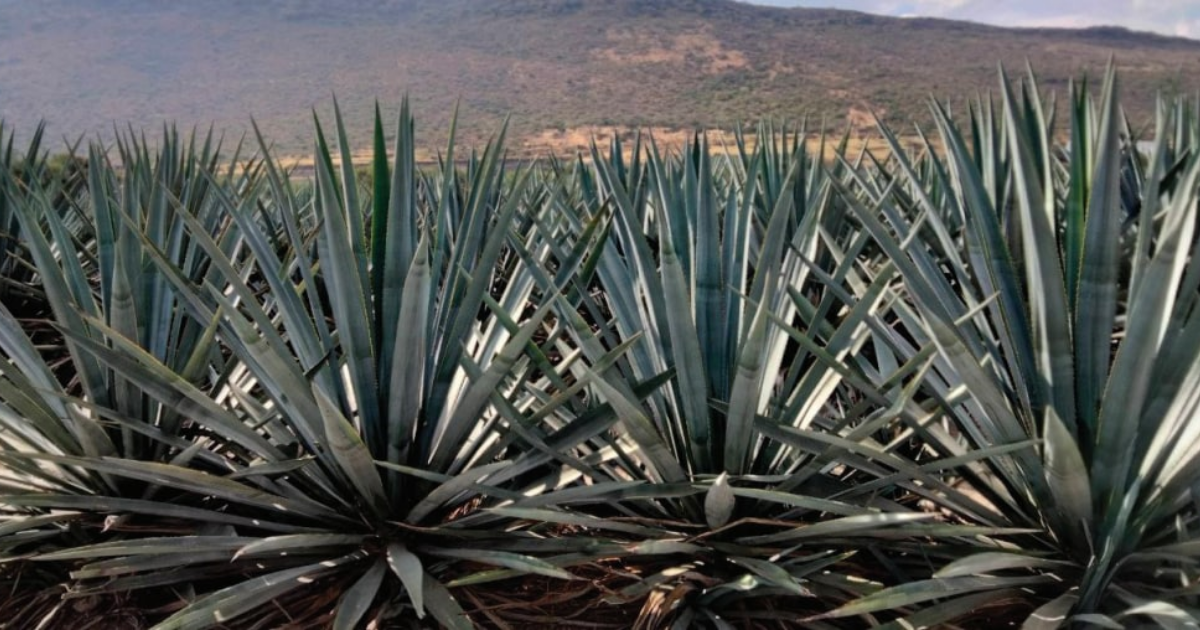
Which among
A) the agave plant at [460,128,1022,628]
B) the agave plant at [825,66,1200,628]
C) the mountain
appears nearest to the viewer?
the agave plant at [825,66,1200,628]

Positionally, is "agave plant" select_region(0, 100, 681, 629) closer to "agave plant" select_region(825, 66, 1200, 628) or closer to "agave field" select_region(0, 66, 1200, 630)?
"agave field" select_region(0, 66, 1200, 630)

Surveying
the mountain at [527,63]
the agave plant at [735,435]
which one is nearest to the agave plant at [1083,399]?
the agave plant at [735,435]

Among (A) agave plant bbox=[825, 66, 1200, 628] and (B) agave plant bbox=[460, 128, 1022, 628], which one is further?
(B) agave plant bbox=[460, 128, 1022, 628]

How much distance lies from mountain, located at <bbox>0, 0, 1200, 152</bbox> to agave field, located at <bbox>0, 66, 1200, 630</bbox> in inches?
1268

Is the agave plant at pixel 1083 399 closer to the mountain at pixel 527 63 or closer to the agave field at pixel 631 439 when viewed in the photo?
the agave field at pixel 631 439

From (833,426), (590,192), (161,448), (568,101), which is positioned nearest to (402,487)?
(161,448)

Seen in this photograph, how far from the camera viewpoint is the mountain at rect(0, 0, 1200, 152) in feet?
143

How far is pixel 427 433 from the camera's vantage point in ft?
5.80

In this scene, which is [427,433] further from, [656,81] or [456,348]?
[656,81]

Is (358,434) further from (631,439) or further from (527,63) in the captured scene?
(527,63)

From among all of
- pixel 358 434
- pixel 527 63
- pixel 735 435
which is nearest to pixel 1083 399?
pixel 735 435

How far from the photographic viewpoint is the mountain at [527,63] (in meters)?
43.5

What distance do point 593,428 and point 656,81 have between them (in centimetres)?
5352

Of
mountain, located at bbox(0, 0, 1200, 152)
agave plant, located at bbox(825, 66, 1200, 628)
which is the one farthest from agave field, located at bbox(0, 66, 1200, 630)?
mountain, located at bbox(0, 0, 1200, 152)
